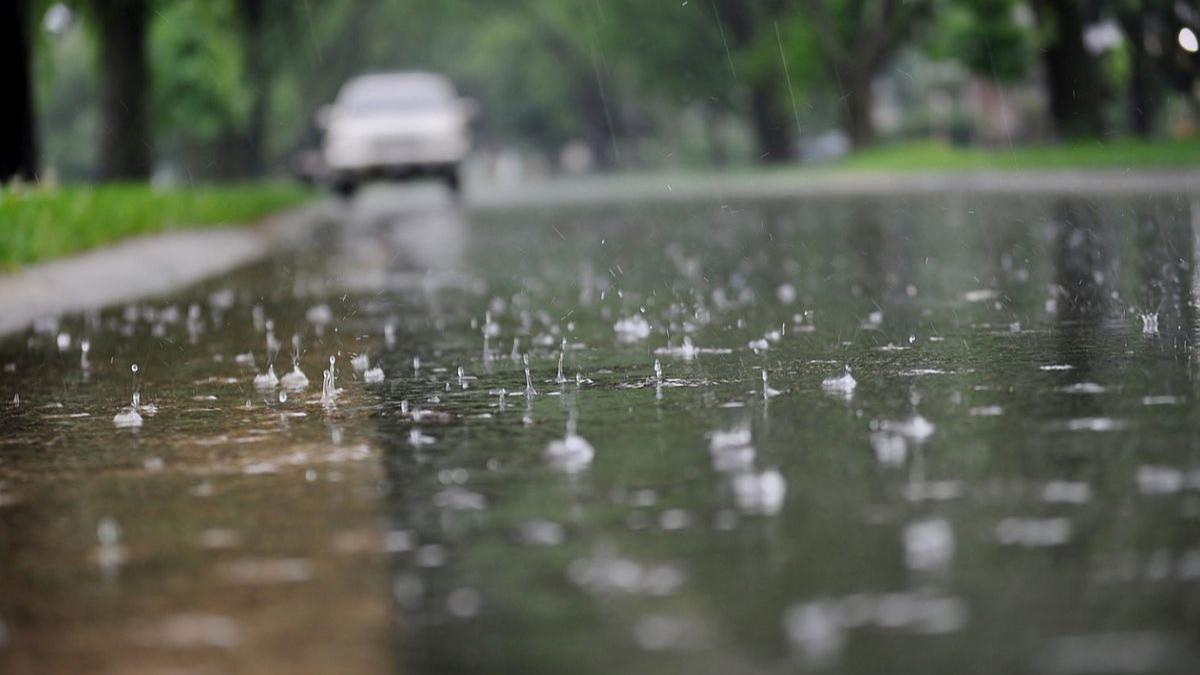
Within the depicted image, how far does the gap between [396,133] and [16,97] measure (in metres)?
14.6

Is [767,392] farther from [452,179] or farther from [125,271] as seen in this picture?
[452,179]

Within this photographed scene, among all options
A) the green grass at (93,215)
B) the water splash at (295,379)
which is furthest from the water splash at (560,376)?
the green grass at (93,215)

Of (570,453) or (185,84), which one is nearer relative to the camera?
(570,453)

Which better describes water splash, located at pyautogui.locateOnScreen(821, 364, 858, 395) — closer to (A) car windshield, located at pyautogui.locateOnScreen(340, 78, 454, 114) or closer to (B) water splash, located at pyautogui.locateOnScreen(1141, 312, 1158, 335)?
(B) water splash, located at pyautogui.locateOnScreen(1141, 312, 1158, 335)

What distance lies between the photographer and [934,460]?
6117mm

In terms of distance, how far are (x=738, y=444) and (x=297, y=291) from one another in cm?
1000

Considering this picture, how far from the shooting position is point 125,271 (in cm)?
1867

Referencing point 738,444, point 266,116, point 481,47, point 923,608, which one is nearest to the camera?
point 923,608

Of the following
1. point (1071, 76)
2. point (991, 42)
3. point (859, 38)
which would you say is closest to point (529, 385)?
point (1071, 76)

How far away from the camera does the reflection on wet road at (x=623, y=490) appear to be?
13.6 feet

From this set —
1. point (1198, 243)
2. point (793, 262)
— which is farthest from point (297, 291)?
point (1198, 243)

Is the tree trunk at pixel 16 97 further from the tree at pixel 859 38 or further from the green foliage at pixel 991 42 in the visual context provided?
the tree at pixel 859 38

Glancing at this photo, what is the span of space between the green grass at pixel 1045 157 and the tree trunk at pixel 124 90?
1440 cm

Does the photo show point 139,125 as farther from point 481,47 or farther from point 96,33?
point 481,47
